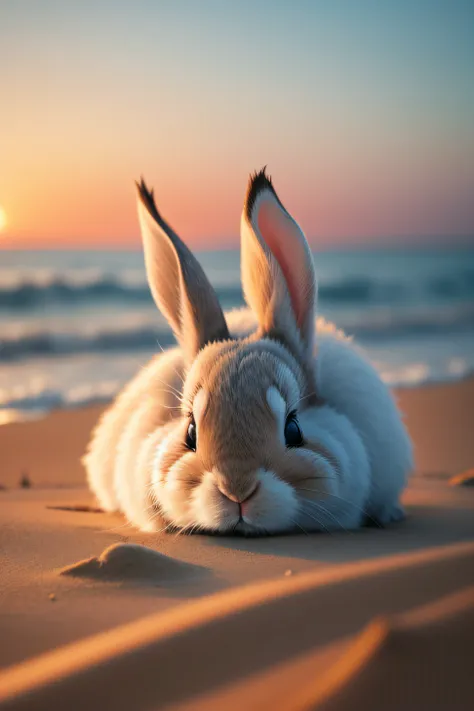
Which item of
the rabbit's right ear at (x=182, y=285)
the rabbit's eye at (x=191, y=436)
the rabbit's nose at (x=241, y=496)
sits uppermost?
the rabbit's right ear at (x=182, y=285)

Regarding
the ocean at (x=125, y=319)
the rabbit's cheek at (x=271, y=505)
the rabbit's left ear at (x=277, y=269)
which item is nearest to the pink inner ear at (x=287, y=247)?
the rabbit's left ear at (x=277, y=269)

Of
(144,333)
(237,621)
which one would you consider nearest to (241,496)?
(237,621)

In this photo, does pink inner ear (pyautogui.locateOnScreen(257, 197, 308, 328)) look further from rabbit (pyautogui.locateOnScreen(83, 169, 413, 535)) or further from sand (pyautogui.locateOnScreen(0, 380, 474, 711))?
sand (pyautogui.locateOnScreen(0, 380, 474, 711))

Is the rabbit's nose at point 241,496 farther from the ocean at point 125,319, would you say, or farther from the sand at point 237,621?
the ocean at point 125,319

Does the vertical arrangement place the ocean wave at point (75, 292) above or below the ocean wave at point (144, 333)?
above

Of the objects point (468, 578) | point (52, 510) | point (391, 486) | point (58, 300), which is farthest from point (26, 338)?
point (468, 578)

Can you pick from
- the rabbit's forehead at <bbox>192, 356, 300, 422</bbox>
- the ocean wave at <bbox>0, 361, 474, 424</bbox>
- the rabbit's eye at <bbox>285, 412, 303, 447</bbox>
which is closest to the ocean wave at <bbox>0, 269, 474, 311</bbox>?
the ocean wave at <bbox>0, 361, 474, 424</bbox>

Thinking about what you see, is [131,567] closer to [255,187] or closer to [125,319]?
[255,187]
